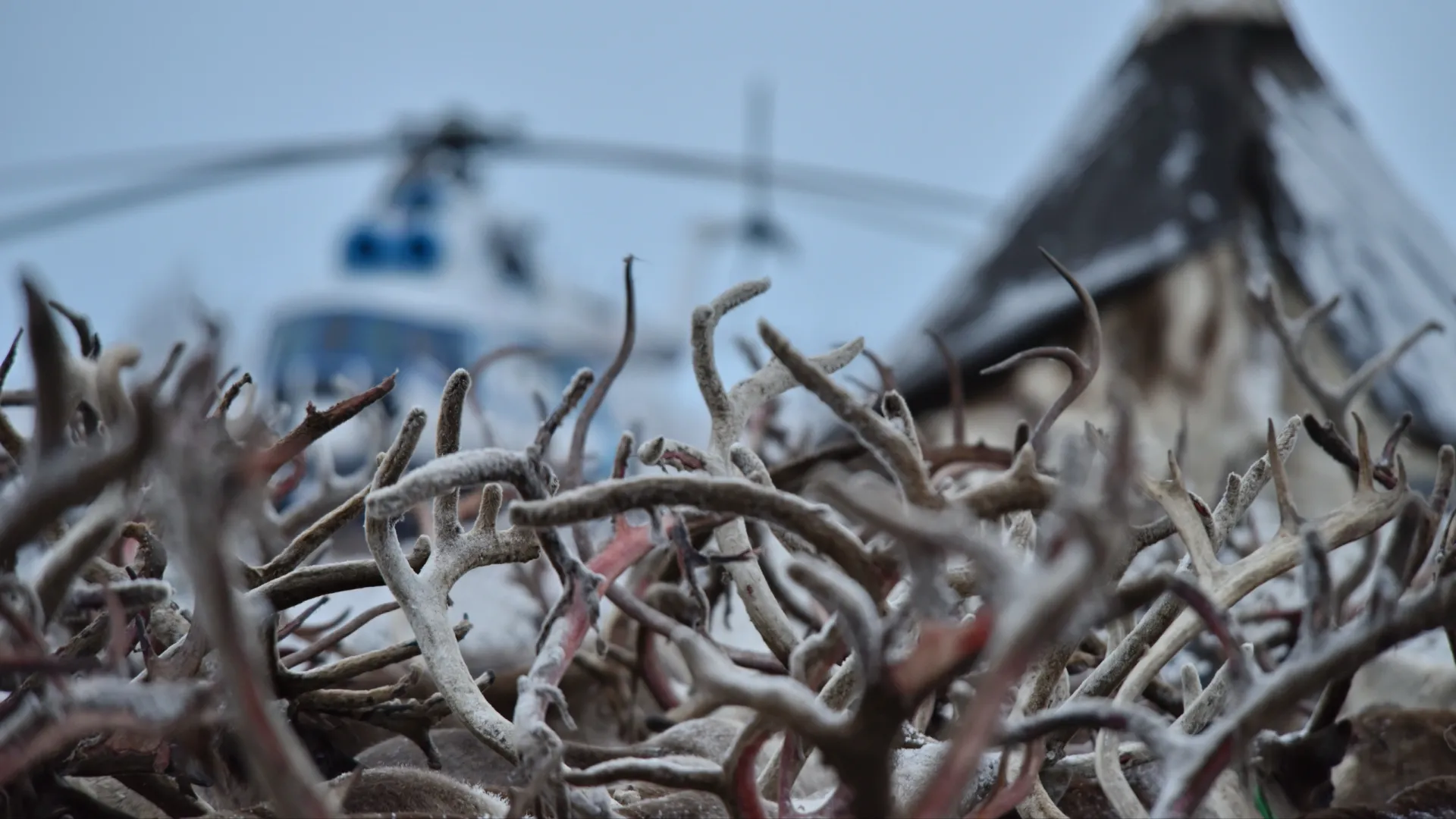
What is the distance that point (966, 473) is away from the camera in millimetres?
1248

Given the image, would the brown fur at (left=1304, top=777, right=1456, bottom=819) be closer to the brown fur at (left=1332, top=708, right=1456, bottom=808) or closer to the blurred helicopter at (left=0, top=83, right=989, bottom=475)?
the brown fur at (left=1332, top=708, right=1456, bottom=808)

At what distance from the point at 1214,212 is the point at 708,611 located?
280 cm

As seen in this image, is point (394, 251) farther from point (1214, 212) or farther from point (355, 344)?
point (1214, 212)

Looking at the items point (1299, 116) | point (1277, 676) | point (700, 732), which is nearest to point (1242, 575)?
point (1277, 676)

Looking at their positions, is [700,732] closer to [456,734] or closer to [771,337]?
[456,734]

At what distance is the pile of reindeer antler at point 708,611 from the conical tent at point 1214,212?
7.30ft

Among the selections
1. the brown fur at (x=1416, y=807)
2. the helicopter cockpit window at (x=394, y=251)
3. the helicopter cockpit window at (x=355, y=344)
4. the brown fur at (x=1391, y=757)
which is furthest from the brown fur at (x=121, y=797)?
the helicopter cockpit window at (x=394, y=251)

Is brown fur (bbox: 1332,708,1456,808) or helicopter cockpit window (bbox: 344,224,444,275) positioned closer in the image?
brown fur (bbox: 1332,708,1456,808)

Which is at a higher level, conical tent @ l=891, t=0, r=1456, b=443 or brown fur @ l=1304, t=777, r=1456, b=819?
conical tent @ l=891, t=0, r=1456, b=443

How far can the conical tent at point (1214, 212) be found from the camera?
120 inches

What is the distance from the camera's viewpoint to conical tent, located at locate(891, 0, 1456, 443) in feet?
10.0

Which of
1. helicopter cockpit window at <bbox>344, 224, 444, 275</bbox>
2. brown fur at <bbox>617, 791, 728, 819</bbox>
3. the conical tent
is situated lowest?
brown fur at <bbox>617, 791, 728, 819</bbox>

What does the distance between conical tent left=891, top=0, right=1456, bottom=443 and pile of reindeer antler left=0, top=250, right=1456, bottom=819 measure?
2.22m

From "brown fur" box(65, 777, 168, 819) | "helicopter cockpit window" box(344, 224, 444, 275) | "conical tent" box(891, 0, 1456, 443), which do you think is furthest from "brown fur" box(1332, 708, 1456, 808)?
"helicopter cockpit window" box(344, 224, 444, 275)
